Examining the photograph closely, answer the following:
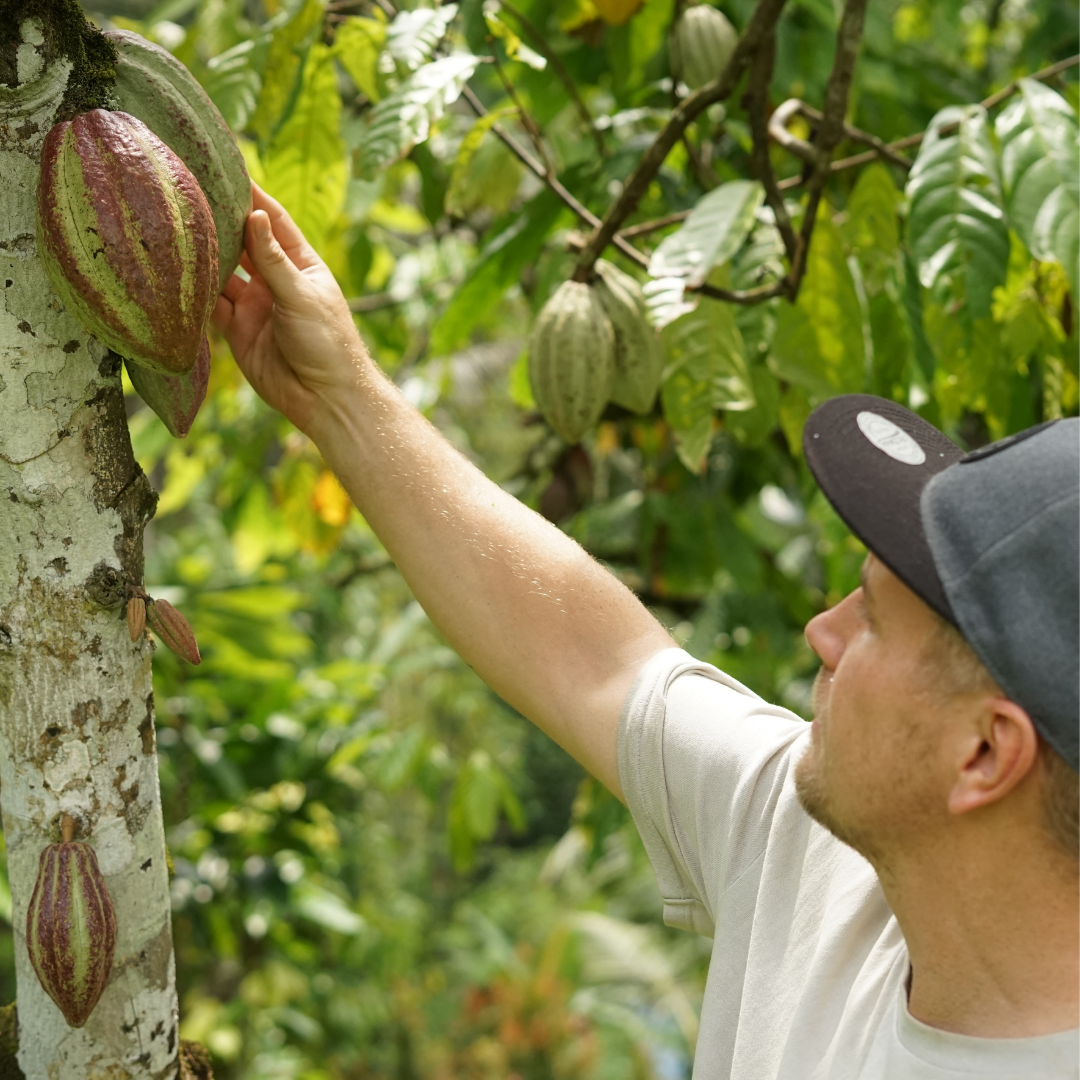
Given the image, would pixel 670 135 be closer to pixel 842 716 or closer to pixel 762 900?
pixel 842 716

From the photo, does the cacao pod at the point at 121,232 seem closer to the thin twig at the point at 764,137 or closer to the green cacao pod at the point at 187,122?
the green cacao pod at the point at 187,122

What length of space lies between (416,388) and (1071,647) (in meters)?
2.03

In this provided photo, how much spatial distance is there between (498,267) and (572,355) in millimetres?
358

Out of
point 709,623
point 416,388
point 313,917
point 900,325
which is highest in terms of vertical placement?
point 900,325

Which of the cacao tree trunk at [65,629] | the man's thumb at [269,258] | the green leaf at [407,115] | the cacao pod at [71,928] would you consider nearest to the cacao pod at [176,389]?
the cacao tree trunk at [65,629]

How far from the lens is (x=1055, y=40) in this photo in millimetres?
2584

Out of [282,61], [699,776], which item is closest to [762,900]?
[699,776]

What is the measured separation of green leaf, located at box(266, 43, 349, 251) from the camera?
4.82ft

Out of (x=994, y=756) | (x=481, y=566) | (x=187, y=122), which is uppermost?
(x=187, y=122)

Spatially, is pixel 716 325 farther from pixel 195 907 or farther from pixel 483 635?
pixel 195 907

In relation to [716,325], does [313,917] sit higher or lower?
lower

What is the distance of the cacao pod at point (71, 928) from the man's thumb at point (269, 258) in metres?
0.54

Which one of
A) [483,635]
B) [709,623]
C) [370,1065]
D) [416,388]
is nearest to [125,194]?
[483,635]

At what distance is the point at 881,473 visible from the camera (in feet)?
3.21
